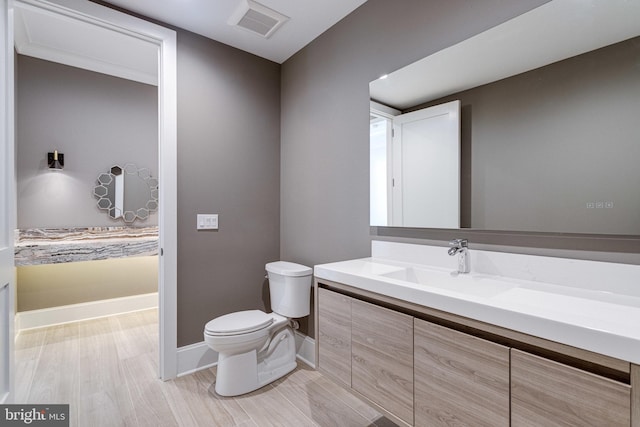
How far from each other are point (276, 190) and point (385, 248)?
130 cm

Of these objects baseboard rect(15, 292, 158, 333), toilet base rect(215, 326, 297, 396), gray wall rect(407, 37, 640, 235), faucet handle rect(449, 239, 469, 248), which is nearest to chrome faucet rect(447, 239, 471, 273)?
faucet handle rect(449, 239, 469, 248)

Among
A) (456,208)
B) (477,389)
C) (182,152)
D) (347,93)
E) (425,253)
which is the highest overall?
(347,93)

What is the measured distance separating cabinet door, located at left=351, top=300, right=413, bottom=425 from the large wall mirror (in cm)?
65

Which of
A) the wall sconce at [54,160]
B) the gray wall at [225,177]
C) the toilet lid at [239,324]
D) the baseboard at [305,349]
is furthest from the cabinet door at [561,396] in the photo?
the wall sconce at [54,160]

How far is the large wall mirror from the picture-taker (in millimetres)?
1055

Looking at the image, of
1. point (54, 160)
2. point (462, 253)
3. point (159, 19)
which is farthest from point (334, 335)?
point (54, 160)

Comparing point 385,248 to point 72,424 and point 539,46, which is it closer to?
point 539,46

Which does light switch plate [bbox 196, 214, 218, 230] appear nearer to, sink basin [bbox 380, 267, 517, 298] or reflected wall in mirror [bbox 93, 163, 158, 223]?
sink basin [bbox 380, 267, 517, 298]

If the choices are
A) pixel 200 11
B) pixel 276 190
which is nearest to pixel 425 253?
pixel 276 190

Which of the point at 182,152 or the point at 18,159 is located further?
the point at 18,159

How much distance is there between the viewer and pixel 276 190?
2.76 m

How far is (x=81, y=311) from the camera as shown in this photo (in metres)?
3.28

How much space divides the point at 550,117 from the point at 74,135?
410 centimetres

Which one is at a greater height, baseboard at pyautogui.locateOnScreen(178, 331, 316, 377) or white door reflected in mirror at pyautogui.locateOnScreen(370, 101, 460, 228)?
white door reflected in mirror at pyautogui.locateOnScreen(370, 101, 460, 228)
